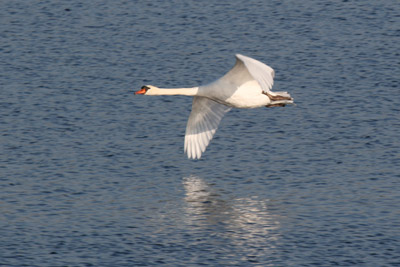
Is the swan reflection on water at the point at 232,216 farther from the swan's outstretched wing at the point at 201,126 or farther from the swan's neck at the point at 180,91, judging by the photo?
the swan's neck at the point at 180,91

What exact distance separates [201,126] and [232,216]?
2.85 metres

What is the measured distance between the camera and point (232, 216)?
35000 millimetres

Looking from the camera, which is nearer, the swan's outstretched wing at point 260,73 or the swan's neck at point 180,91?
the swan's outstretched wing at point 260,73

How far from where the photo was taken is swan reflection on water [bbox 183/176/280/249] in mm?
33156

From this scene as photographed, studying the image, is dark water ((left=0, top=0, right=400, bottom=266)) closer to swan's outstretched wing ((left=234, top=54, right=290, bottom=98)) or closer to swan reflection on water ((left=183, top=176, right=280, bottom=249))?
swan reflection on water ((left=183, top=176, right=280, bottom=249))

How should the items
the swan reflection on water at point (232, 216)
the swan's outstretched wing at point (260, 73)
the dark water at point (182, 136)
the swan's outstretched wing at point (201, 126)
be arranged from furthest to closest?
the swan's outstretched wing at point (201, 126)
the swan reflection on water at point (232, 216)
the dark water at point (182, 136)
the swan's outstretched wing at point (260, 73)

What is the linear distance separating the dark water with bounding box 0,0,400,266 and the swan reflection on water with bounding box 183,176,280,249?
7cm

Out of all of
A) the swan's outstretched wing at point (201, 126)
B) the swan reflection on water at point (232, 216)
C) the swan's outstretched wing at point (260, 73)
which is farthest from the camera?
the swan's outstretched wing at point (201, 126)

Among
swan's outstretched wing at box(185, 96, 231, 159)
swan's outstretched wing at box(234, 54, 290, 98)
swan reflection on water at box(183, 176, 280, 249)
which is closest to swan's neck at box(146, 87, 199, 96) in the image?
swan's outstretched wing at box(185, 96, 231, 159)

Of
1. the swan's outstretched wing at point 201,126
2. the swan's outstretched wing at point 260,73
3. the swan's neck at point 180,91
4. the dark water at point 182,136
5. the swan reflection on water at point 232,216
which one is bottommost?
the swan reflection on water at point 232,216

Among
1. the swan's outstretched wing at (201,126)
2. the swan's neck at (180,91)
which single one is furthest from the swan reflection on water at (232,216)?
the swan's neck at (180,91)

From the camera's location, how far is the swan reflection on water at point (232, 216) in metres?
33.2

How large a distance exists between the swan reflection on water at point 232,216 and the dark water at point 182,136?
0.24ft

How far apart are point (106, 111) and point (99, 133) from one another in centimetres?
273
